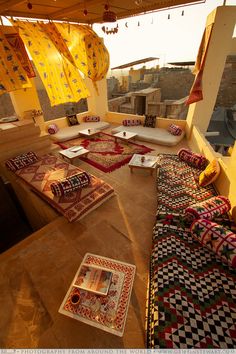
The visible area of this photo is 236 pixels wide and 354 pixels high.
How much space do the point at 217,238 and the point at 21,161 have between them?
15.8 feet

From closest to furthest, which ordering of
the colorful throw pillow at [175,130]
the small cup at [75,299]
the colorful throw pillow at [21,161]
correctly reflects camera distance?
the small cup at [75,299], the colorful throw pillow at [21,161], the colorful throw pillow at [175,130]

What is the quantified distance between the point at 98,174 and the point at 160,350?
12.2 ft

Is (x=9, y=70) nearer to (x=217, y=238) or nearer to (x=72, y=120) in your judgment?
(x=72, y=120)

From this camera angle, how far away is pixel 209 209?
9.31 feet

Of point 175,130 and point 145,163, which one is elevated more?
point 175,130

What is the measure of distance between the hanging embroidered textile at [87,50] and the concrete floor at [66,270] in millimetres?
2971

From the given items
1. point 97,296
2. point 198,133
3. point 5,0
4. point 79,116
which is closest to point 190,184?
point 198,133

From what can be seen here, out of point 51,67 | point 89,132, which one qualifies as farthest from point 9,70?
point 89,132

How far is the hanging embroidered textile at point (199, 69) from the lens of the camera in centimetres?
412

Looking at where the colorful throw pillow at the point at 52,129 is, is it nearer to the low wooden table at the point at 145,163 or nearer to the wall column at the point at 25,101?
the wall column at the point at 25,101

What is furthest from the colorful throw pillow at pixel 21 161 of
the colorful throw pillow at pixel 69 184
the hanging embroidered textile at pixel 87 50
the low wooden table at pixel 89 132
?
the hanging embroidered textile at pixel 87 50

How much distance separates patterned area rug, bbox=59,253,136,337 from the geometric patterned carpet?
0.95 feet

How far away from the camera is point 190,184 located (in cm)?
391

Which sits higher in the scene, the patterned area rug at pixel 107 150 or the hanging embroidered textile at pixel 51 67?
the hanging embroidered textile at pixel 51 67
